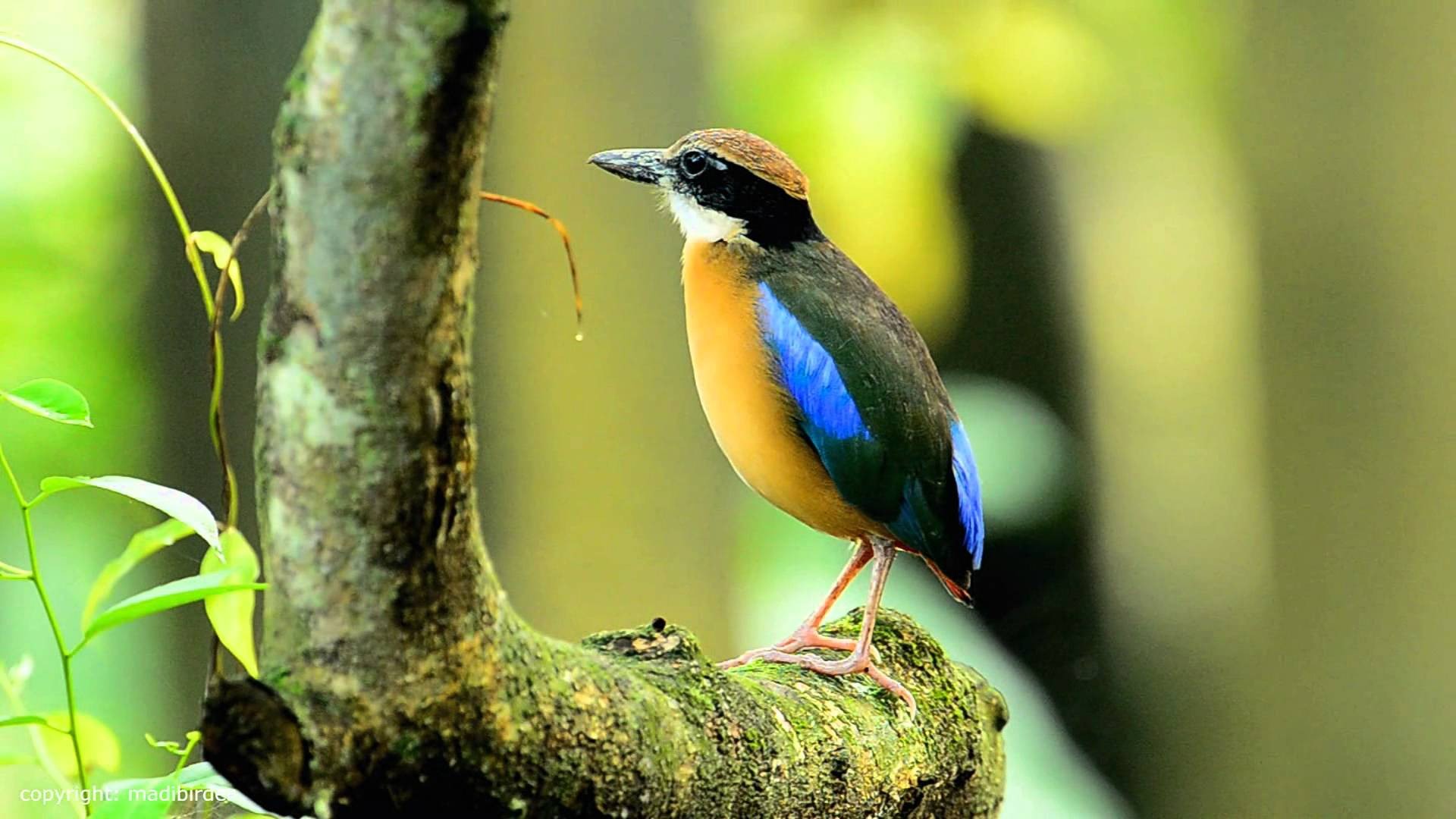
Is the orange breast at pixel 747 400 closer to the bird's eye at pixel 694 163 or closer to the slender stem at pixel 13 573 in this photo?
the bird's eye at pixel 694 163

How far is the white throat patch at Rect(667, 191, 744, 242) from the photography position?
10.5 feet

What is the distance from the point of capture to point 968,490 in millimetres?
3160

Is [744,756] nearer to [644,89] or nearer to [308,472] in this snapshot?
[308,472]

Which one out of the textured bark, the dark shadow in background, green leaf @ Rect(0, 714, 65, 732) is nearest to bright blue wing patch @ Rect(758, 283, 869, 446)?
the textured bark

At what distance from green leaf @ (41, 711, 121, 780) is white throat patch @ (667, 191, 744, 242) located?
62.8 inches

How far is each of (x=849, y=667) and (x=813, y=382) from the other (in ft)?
1.83

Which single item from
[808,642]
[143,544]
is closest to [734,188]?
[808,642]

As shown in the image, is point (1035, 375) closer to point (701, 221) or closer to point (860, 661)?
point (701, 221)

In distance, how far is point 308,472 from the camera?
1.33 m

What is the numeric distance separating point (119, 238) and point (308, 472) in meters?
5.18

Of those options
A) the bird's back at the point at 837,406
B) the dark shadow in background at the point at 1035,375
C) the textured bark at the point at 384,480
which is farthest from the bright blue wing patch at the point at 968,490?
the dark shadow in background at the point at 1035,375

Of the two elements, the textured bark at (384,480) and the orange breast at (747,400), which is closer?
the textured bark at (384,480)

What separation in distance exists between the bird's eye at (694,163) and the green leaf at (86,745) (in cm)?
166

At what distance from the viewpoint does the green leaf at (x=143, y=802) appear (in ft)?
5.12
